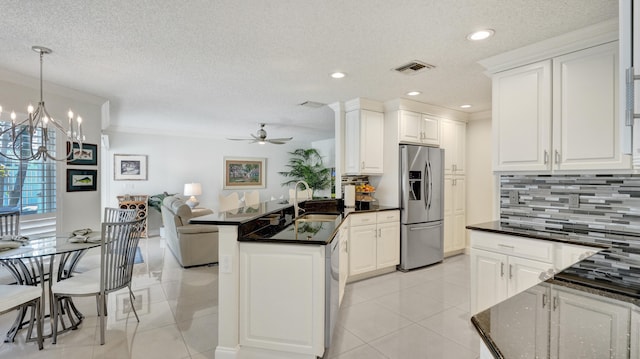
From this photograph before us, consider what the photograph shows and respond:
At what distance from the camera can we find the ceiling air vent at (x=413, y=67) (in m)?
2.92

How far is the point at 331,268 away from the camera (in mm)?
2273

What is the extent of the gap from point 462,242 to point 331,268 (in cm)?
372

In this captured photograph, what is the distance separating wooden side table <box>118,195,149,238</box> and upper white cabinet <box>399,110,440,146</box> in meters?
5.46

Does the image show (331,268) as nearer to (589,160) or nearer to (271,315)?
(271,315)

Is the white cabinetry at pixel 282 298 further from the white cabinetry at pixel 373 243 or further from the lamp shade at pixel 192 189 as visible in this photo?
the lamp shade at pixel 192 189

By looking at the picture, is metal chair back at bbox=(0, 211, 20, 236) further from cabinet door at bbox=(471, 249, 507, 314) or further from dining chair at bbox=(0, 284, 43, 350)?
cabinet door at bbox=(471, 249, 507, 314)

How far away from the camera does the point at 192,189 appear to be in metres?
7.23

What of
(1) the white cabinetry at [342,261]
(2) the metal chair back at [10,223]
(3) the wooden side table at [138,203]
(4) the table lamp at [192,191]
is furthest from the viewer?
(4) the table lamp at [192,191]

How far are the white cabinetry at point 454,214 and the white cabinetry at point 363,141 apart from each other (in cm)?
131

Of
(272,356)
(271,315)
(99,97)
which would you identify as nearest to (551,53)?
(271,315)

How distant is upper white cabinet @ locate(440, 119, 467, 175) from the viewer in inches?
191

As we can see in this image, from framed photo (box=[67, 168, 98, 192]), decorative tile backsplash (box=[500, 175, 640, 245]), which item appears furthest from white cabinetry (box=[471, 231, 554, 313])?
framed photo (box=[67, 168, 98, 192])

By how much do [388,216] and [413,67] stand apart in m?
1.99

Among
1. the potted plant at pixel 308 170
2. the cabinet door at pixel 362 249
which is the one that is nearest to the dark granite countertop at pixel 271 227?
the cabinet door at pixel 362 249
